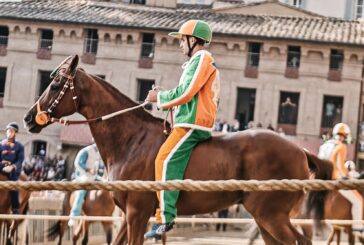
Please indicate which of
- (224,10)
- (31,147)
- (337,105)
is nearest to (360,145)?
(337,105)

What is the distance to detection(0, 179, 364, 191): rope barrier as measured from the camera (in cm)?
445

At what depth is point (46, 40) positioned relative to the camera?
4281 centimetres

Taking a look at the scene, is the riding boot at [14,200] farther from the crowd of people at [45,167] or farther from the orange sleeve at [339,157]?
the crowd of people at [45,167]

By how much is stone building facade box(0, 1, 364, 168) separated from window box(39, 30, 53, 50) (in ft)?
0.18

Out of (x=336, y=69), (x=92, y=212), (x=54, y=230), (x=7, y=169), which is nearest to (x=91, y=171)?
(x=92, y=212)

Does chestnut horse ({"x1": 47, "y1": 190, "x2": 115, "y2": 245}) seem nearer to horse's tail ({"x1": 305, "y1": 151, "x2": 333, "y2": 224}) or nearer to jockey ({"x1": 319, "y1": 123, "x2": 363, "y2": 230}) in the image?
jockey ({"x1": 319, "y1": 123, "x2": 363, "y2": 230})

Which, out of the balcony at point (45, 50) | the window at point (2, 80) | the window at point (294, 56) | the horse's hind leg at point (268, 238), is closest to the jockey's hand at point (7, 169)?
the horse's hind leg at point (268, 238)

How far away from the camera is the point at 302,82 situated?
4031 cm

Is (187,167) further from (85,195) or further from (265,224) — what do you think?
(85,195)

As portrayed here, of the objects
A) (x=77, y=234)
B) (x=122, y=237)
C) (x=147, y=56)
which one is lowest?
(x=77, y=234)

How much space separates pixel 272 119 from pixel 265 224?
32.9 meters

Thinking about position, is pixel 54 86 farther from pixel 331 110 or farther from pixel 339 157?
pixel 331 110

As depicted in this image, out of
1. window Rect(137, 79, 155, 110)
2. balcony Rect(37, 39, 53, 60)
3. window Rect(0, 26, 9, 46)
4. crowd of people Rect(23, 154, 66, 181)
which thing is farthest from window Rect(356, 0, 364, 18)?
crowd of people Rect(23, 154, 66, 181)

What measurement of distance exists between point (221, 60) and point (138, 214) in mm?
33576
